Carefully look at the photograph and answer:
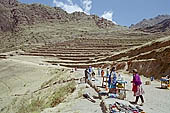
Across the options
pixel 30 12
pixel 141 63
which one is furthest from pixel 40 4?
pixel 141 63

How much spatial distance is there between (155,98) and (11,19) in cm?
12396

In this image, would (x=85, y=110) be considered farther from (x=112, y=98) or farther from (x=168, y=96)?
(x=168, y=96)

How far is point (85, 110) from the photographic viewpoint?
8.81 meters

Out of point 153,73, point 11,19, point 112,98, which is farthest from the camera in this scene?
point 11,19

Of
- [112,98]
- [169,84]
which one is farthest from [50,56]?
[112,98]

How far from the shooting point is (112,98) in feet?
32.2

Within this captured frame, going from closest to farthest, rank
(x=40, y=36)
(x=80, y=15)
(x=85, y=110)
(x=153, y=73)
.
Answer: (x=85, y=110) < (x=153, y=73) < (x=40, y=36) < (x=80, y=15)

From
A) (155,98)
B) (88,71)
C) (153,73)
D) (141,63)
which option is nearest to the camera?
(155,98)

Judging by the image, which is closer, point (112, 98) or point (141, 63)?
point (112, 98)

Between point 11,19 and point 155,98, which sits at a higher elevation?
point 11,19

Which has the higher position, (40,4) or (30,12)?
(40,4)

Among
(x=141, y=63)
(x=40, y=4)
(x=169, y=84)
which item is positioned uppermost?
(x=40, y=4)

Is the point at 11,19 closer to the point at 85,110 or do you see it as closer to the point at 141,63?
the point at 141,63

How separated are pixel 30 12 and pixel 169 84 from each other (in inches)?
4878
